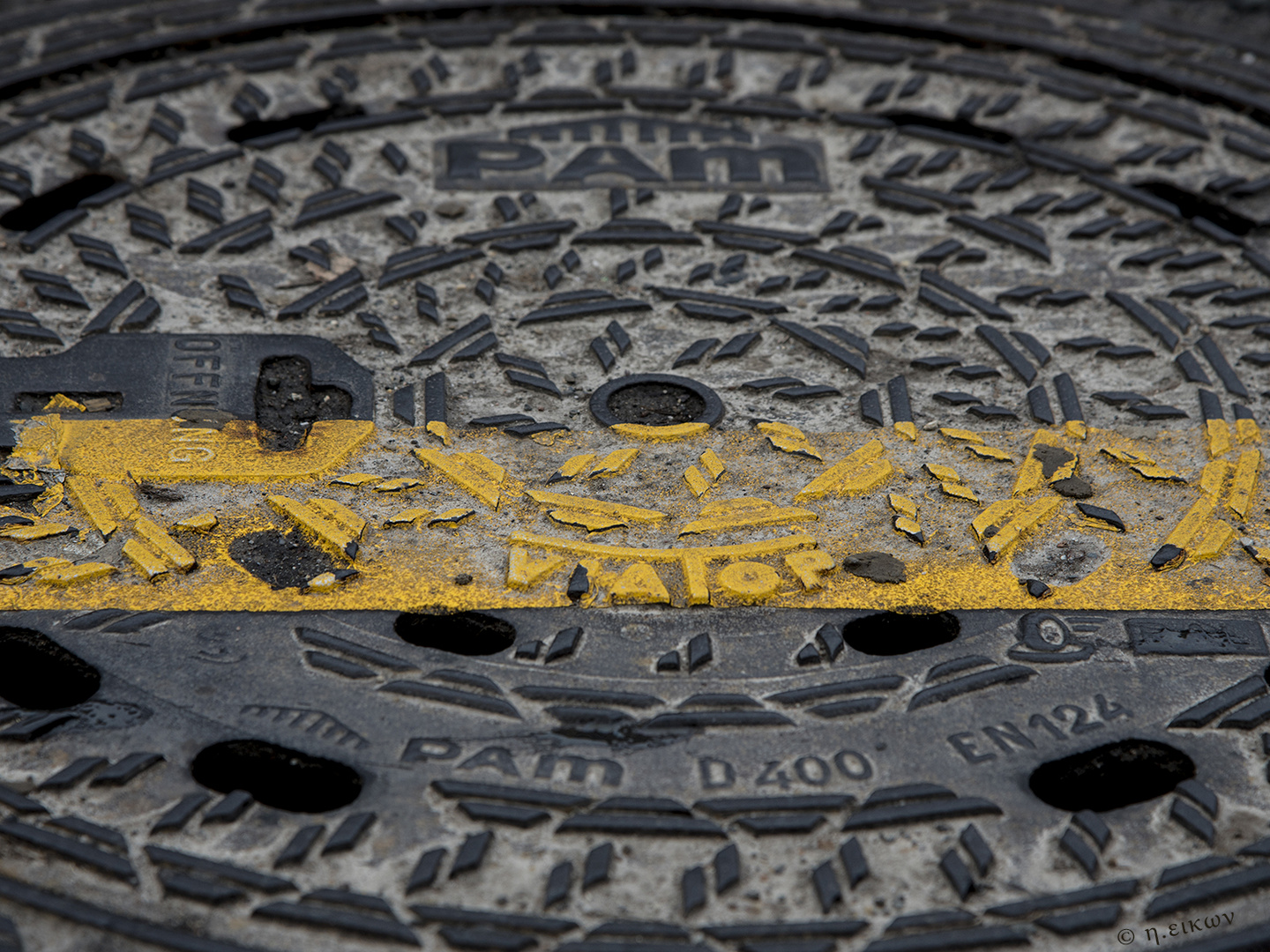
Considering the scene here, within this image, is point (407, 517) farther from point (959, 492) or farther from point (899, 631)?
point (959, 492)

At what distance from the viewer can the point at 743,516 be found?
4.12 meters

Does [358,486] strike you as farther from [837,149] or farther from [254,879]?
[837,149]

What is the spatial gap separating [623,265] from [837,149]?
120cm

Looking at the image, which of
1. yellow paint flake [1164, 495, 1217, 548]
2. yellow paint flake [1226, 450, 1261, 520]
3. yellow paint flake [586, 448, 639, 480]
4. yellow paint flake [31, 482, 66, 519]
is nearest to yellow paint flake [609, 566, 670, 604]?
yellow paint flake [586, 448, 639, 480]

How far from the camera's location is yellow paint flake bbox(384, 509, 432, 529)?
407 centimetres

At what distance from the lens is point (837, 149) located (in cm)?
574

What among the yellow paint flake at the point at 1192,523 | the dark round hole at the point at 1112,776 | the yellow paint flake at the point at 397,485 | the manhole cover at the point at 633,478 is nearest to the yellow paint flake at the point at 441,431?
the manhole cover at the point at 633,478

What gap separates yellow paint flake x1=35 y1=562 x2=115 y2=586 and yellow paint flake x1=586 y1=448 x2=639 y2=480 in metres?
1.39

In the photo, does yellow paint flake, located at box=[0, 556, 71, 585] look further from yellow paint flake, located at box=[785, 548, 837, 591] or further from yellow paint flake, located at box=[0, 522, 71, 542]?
yellow paint flake, located at box=[785, 548, 837, 591]

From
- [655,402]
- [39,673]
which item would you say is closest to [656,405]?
[655,402]

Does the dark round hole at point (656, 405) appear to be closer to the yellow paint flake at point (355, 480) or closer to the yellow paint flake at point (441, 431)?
the yellow paint flake at point (441, 431)

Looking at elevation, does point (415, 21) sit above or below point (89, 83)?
above

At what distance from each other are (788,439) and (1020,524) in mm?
755

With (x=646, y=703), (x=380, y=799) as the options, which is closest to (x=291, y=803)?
(x=380, y=799)
